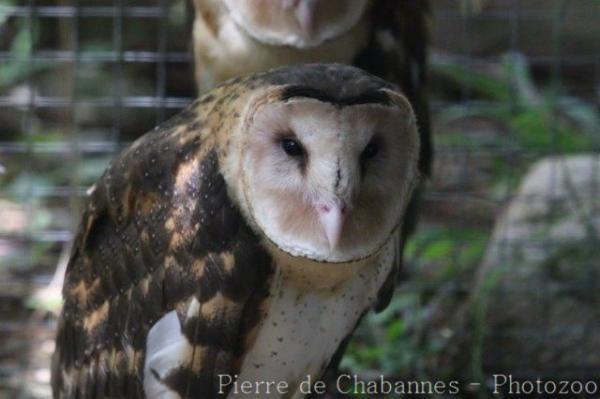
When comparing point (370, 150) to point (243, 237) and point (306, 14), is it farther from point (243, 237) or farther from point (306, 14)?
point (306, 14)

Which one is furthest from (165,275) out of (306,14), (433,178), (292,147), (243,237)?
(433,178)

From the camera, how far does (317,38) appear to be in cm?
254

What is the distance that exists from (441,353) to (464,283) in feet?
0.88

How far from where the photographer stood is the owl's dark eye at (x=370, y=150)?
1.69 m

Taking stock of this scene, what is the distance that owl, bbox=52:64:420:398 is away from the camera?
169 cm

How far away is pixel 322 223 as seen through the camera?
169cm

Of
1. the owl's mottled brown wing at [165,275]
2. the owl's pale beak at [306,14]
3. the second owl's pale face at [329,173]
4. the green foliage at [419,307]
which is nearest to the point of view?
the second owl's pale face at [329,173]

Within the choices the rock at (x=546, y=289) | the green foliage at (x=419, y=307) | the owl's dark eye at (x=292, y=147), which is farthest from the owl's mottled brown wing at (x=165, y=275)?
the rock at (x=546, y=289)

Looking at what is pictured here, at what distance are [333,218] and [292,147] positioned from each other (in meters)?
0.12

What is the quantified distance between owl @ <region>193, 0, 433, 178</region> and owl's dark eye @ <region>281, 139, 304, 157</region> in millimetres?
841

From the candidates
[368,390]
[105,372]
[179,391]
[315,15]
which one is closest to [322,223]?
[179,391]

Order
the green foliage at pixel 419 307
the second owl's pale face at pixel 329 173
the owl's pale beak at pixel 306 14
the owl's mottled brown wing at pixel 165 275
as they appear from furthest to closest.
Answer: the green foliage at pixel 419 307, the owl's pale beak at pixel 306 14, the owl's mottled brown wing at pixel 165 275, the second owl's pale face at pixel 329 173

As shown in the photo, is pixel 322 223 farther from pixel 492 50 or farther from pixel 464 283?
pixel 492 50

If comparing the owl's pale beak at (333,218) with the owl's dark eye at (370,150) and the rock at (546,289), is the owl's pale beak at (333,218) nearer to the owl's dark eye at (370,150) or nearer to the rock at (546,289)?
the owl's dark eye at (370,150)
